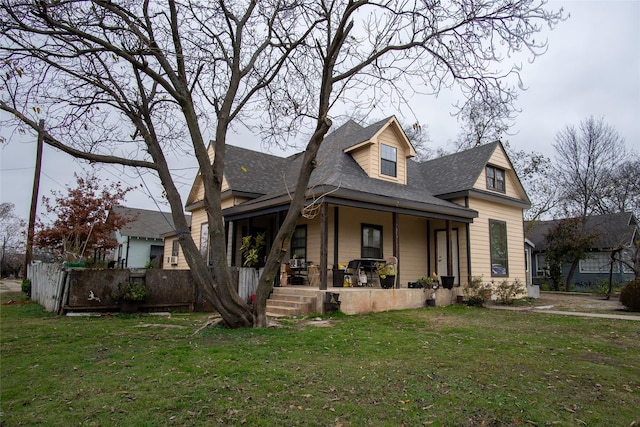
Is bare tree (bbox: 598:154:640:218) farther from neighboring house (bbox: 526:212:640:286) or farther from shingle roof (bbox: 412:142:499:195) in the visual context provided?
shingle roof (bbox: 412:142:499:195)

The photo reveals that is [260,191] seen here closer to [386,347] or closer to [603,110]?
[386,347]

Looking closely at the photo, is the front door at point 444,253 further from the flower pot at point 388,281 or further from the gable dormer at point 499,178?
the flower pot at point 388,281

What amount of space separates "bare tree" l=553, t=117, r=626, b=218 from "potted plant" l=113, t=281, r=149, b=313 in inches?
1121

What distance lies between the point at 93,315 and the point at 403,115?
8325 millimetres

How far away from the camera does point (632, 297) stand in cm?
1139

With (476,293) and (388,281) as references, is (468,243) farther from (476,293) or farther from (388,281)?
(388,281)

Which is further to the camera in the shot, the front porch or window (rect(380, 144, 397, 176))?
window (rect(380, 144, 397, 176))

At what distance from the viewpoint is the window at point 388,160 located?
14117mm

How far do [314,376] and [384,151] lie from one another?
35.5 feet

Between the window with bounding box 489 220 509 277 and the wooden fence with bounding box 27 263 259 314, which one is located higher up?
the window with bounding box 489 220 509 277

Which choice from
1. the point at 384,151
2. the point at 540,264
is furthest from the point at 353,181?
the point at 540,264

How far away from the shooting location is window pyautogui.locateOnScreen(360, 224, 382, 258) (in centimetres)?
1370

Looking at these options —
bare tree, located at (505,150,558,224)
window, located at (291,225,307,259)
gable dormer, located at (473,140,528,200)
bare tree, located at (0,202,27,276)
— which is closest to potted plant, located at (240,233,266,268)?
window, located at (291,225,307,259)

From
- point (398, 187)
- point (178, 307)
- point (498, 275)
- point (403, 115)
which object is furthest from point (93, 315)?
point (498, 275)
